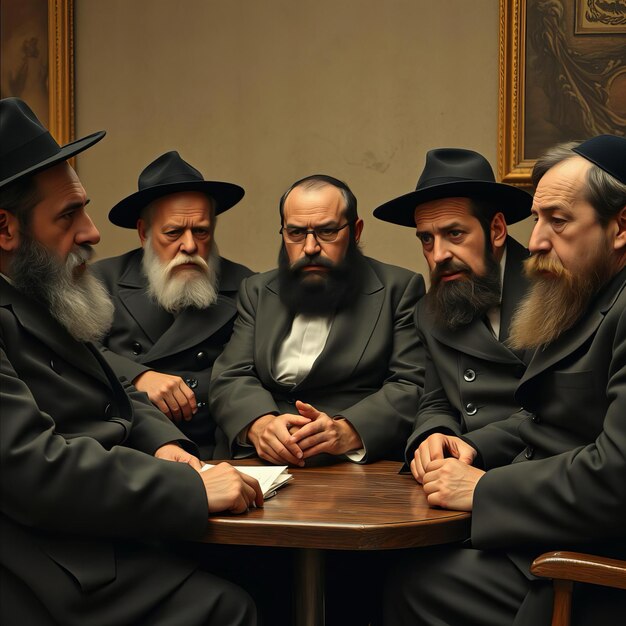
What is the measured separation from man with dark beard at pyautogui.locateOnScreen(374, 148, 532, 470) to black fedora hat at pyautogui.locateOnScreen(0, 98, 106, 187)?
1.70 m

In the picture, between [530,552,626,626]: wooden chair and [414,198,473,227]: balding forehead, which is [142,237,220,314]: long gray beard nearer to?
[414,198,473,227]: balding forehead

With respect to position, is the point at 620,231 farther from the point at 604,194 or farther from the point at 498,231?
the point at 498,231

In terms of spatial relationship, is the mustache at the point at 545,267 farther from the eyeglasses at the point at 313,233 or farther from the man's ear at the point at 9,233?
the man's ear at the point at 9,233

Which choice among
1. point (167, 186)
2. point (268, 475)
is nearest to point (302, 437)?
point (268, 475)

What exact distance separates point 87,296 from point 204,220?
1.68 meters

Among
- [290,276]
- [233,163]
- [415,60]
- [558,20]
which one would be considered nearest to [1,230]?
[290,276]

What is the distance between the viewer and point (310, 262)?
4234mm

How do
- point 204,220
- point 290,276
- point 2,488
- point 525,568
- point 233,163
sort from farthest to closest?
point 233,163 < point 204,220 < point 290,276 < point 525,568 < point 2,488

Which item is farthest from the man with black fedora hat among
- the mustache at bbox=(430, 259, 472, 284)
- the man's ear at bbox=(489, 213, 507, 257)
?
the man's ear at bbox=(489, 213, 507, 257)

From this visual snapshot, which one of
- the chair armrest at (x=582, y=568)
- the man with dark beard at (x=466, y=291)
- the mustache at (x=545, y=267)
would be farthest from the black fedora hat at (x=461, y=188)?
the chair armrest at (x=582, y=568)

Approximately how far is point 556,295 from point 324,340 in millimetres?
1451

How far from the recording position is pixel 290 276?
168 inches

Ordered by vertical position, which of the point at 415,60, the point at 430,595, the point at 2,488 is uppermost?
the point at 415,60

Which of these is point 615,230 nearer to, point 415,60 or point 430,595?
point 430,595
